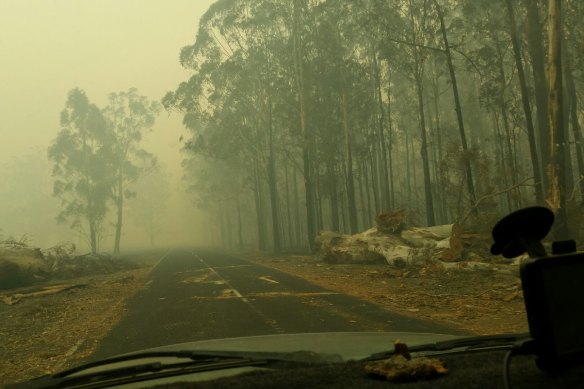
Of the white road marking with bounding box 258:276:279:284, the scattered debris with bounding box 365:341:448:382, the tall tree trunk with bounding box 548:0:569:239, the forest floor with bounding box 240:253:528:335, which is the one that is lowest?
the forest floor with bounding box 240:253:528:335

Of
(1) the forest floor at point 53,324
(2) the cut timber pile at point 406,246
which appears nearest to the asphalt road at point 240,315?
(1) the forest floor at point 53,324

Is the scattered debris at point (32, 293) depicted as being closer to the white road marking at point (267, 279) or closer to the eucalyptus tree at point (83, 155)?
the white road marking at point (267, 279)

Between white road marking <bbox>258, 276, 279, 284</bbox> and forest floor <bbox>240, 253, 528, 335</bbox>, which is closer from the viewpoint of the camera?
forest floor <bbox>240, 253, 528, 335</bbox>

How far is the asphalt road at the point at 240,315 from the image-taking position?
7547 millimetres

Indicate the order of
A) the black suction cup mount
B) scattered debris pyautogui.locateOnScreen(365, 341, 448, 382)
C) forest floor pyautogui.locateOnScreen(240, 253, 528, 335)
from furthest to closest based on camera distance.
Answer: forest floor pyautogui.locateOnScreen(240, 253, 528, 335)
scattered debris pyautogui.locateOnScreen(365, 341, 448, 382)
the black suction cup mount

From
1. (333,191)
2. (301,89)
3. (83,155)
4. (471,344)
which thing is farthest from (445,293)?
(83,155)

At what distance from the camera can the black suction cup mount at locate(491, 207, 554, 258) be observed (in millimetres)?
1633

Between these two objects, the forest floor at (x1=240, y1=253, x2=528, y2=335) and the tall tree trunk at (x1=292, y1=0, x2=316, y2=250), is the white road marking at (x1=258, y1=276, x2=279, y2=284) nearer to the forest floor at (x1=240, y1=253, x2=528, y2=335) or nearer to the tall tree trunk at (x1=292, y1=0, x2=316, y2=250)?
the forest floor at (x1=240, y1=253, x2=528, y2=335)

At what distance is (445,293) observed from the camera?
1177cm

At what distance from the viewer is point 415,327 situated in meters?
7.61

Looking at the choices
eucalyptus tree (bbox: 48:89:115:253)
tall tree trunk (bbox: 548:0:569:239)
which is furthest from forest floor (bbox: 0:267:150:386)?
eucalyptus tree (bbox: 48:89:115:253)

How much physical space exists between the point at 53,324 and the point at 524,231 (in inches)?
438

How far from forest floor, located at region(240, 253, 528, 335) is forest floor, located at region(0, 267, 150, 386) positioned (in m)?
5.60

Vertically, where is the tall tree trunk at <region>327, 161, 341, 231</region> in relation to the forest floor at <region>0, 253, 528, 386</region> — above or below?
above
